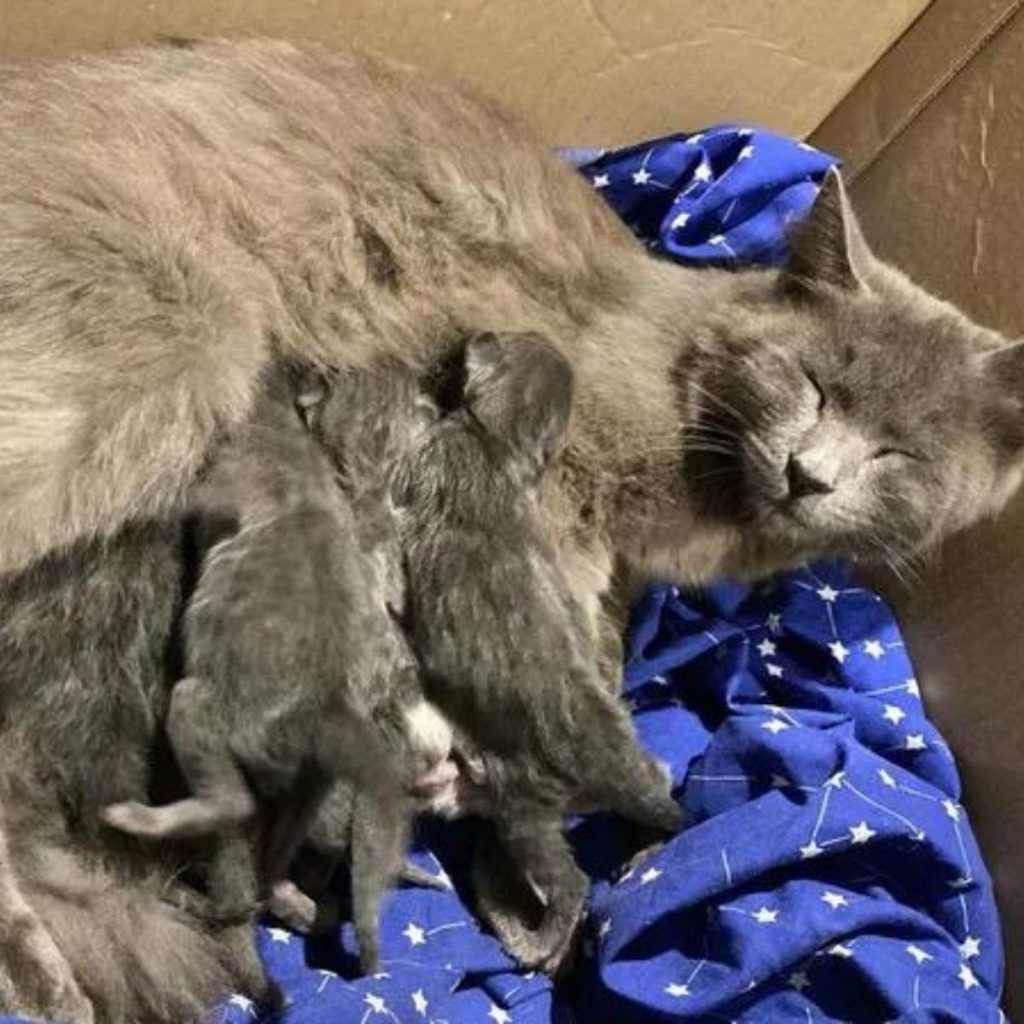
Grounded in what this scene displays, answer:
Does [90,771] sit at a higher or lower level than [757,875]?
lower

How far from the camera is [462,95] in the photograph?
2.16 metres

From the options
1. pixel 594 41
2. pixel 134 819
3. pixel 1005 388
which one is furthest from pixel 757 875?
pixel 594 41

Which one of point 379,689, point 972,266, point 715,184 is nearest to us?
point 379,689

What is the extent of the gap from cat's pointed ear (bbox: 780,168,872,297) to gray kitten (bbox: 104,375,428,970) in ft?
2.42

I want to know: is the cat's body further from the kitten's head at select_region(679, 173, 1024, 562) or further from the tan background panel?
the tan background panel

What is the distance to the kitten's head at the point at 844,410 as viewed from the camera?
6.56 ft

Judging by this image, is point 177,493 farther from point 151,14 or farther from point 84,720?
point 151,14

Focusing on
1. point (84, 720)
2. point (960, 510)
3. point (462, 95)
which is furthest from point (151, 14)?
point (960, 510)

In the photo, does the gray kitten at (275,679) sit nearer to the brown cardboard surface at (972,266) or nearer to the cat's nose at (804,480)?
the cat's nose at (804,480)

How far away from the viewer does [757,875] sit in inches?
79.6

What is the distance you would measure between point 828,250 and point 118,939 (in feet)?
4.12

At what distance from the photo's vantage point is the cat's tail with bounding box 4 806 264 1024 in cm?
171

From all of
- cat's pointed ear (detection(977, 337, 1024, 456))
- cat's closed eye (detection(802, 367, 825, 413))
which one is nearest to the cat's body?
cat's closed eye (detection(802, 367, 825, 413))

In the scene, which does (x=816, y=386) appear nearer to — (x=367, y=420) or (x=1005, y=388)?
(x=1005, y=388)
